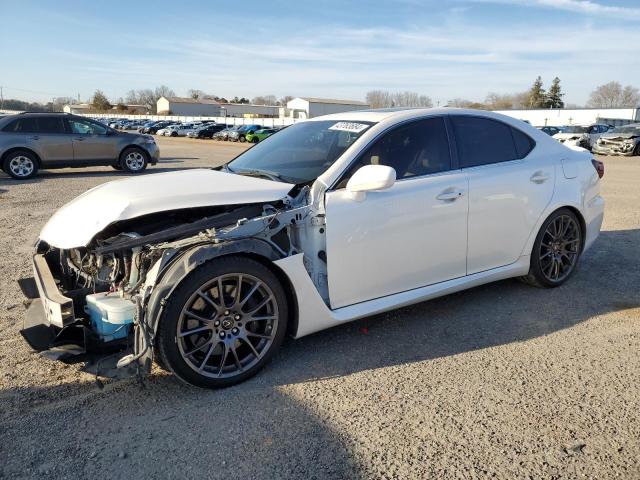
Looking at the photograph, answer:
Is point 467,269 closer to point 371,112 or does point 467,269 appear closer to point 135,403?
point 371,112

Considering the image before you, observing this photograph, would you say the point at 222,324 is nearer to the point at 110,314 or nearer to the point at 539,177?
the point at 110,314

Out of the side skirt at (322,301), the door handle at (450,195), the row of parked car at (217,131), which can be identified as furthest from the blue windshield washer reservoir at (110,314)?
the row of parked car at (217,131)

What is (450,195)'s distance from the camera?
4012mm

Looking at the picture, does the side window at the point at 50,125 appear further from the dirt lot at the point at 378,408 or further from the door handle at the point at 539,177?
the door handle at the point at 539,177

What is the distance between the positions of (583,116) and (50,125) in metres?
65.0

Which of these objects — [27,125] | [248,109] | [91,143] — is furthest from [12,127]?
[248,109]

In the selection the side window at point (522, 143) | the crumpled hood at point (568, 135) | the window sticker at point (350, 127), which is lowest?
the crumpled hood at point (568, 135)

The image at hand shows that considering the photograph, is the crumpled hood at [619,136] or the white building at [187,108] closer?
the crumpled hood at [619,136]

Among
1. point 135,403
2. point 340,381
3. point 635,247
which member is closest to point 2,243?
point 135,403

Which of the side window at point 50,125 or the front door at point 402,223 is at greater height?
the side window at point 50,125

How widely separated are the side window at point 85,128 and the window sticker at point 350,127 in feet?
39.1

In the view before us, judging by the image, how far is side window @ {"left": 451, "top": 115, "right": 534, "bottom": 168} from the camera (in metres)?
4.31

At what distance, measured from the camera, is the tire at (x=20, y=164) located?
13320 millimetres

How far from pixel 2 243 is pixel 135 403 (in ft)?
15.7
